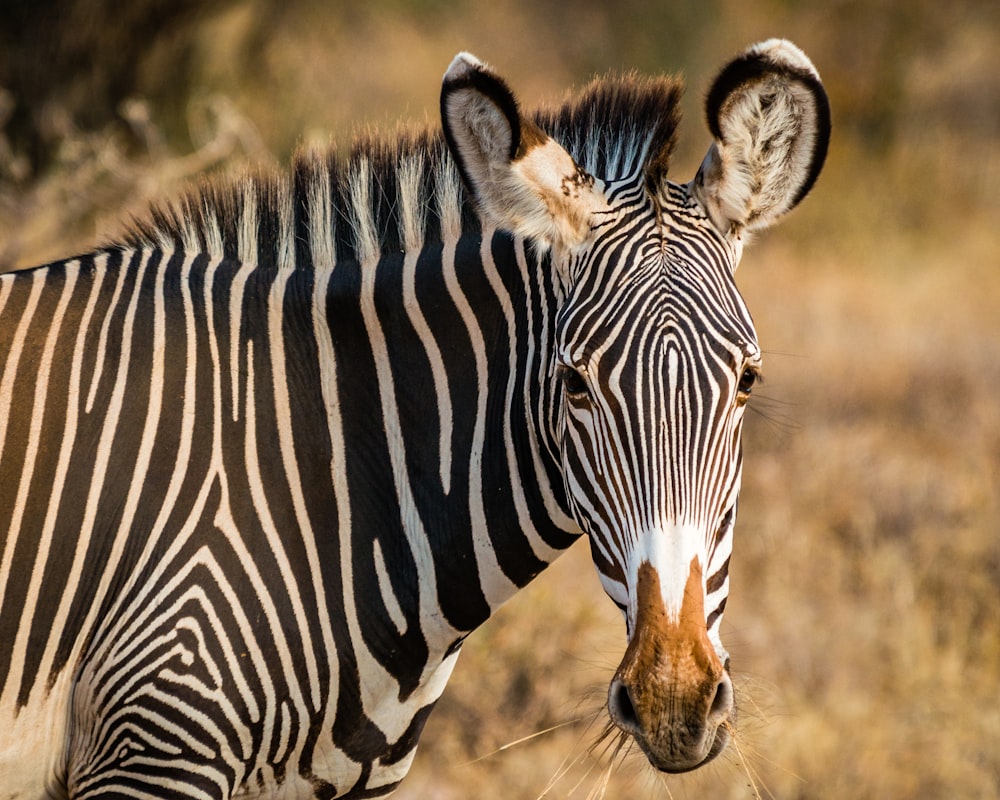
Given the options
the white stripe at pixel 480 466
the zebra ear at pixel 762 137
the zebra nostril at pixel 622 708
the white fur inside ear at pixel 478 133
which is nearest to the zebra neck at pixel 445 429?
the white stripe at pixel 480 466

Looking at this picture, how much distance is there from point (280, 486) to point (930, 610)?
16.4 ft

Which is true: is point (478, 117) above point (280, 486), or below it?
above

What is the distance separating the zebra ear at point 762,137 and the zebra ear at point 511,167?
1.04ft

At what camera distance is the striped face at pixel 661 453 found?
2.40 metres

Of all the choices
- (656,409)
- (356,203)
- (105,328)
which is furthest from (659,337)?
(105,328)

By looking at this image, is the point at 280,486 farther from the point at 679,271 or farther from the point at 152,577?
the point at 679,271

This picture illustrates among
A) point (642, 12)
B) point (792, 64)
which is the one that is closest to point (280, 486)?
point (792, 64)

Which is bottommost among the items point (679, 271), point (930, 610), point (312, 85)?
point (930, 610)

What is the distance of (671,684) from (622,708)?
0.47 feet

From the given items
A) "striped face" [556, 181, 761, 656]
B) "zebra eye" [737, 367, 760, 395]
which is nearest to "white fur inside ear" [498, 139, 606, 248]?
"striped face" [556, 181, 761, 656]

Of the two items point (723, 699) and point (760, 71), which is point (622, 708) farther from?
point (760, 71)

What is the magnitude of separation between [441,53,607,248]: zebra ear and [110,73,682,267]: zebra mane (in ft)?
1.17

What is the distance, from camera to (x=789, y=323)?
11.4 m

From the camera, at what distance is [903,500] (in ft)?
25.5
